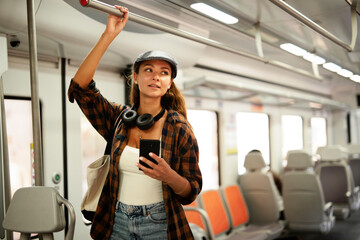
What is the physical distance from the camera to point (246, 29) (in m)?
3.54

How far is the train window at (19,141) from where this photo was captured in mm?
2797

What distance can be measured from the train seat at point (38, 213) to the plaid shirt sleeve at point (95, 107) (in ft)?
1.35

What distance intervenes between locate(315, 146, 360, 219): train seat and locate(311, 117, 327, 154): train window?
83.7 inches

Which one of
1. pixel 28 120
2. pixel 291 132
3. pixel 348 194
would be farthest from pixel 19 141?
pixel 291 132

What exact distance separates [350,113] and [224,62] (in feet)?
21.6

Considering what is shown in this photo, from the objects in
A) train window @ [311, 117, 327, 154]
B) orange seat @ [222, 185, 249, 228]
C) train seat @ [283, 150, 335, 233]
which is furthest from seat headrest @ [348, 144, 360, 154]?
orange seat @ [222, 185, 249, 228]

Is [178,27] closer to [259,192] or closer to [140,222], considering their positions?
[140,222]

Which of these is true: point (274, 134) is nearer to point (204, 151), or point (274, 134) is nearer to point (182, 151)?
point (204, 151)

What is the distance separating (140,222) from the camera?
1.69 metres

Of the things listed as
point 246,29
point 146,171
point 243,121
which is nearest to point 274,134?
point 243,121

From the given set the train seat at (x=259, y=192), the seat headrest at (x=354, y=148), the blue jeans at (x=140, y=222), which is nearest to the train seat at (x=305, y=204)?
the train seat at (x=259, y=192)

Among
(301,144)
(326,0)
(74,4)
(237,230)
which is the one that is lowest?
(237,230)

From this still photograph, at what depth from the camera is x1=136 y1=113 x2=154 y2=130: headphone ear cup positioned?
1727 millimetres

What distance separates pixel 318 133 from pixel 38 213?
9.06 metres
